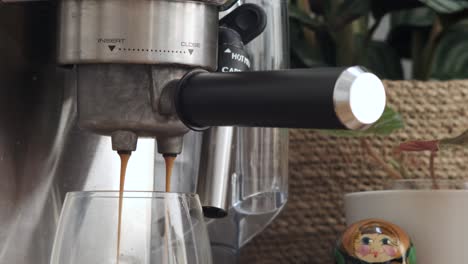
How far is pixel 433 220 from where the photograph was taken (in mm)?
502

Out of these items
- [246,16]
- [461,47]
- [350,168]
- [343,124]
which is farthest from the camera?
[461,47]

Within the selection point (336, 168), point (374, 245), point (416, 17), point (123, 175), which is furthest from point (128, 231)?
point (416, 17)

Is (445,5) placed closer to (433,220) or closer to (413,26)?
(413,26)

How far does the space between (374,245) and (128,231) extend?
178 mm

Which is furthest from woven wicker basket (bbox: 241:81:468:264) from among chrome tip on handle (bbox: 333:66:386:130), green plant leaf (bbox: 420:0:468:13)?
chrome tip on handle (bbox: 333:66:386:130)

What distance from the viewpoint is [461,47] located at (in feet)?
2.75

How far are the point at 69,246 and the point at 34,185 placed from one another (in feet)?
0.21

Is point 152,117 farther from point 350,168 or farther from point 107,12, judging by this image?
point 350,168

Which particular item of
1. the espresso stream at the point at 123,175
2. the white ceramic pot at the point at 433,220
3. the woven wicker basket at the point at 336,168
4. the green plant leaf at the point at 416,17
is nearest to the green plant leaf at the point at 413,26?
the green plant leaf at the point at 416,17

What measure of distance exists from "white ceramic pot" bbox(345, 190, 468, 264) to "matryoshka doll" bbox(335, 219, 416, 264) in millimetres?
21

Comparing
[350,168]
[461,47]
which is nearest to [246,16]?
[350,168]

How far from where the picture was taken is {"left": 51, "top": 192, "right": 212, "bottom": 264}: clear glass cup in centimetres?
34

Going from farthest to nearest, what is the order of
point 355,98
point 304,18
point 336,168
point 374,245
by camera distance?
point 304,18 < point 336,168 < point 374,245 < point 355,98

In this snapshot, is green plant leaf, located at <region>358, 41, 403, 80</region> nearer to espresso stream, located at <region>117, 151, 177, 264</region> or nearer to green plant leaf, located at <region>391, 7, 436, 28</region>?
green plant leaf, located at <region>391, 7, 436, 28</region>
